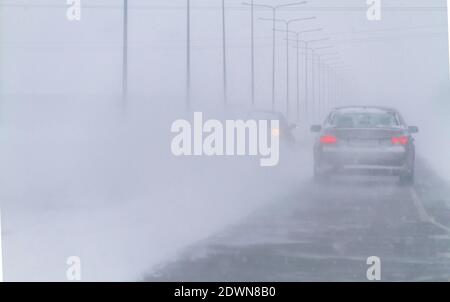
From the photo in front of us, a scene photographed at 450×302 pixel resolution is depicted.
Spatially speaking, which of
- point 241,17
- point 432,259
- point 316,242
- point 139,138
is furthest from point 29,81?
point 432,259

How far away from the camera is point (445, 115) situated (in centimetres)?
769

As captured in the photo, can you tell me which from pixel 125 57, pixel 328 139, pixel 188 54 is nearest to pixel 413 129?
pixel 328 139

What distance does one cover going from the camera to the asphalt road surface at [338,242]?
7.51 m

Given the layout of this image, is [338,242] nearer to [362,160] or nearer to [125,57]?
[362,160]

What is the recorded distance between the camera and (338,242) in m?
7.62

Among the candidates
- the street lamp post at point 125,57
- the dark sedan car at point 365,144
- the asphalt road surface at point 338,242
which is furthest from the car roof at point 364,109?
the street lamp post at point 125,57

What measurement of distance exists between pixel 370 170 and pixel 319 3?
2.93 feet

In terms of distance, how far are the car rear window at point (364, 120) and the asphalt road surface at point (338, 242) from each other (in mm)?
291

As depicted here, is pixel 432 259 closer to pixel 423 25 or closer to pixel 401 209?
pixel 401 209

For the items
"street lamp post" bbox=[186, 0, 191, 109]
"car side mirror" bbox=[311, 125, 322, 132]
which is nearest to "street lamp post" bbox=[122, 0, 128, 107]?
"street lamp post" bbox=[186, 0, 191, 109]

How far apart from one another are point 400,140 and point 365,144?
0.72 ft

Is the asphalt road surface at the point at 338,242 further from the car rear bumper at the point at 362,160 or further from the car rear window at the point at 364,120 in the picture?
the car rear window at the point at 364,120

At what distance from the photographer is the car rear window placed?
780cm

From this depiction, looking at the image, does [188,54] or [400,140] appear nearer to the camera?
[188,54]
